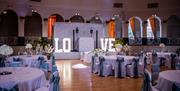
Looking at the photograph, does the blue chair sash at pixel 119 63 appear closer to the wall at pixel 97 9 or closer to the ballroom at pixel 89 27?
the ballroom at pixel 89 27

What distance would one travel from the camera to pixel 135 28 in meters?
18.7

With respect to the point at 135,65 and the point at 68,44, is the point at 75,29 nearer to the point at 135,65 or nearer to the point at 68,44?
the point at 68,44

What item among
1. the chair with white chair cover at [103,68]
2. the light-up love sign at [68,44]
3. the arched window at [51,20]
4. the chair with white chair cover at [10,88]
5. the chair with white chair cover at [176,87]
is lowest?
the chair with white chair cover at [103,68]

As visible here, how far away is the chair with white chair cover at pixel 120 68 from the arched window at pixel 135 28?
1001 centimetres

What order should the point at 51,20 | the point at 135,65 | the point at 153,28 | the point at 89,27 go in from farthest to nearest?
the point at 51,20 → the point at 153,28 → the point at 89,27 → the point at 135,65

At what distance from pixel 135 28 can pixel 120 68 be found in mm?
11155

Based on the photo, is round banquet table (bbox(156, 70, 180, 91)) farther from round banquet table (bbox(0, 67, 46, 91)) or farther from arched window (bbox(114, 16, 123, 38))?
arched window (bbox(114, 16, 123, 38))

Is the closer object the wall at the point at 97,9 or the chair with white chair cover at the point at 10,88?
the chair with white chair cover at the point at 10,88

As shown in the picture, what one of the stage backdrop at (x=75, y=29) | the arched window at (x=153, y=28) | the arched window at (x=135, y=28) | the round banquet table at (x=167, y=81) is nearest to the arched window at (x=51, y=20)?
the stage backdrop at (x=75, y=29)

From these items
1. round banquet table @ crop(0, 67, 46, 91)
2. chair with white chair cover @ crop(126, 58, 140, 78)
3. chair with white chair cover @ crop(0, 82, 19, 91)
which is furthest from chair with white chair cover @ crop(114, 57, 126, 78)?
chair with white chair cover @ crop(0, 82, 19, 91)

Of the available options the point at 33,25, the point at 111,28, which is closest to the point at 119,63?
the point at 111,28

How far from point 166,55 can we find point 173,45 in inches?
211

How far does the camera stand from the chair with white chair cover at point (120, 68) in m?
8.10

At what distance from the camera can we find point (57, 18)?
20094 mm
